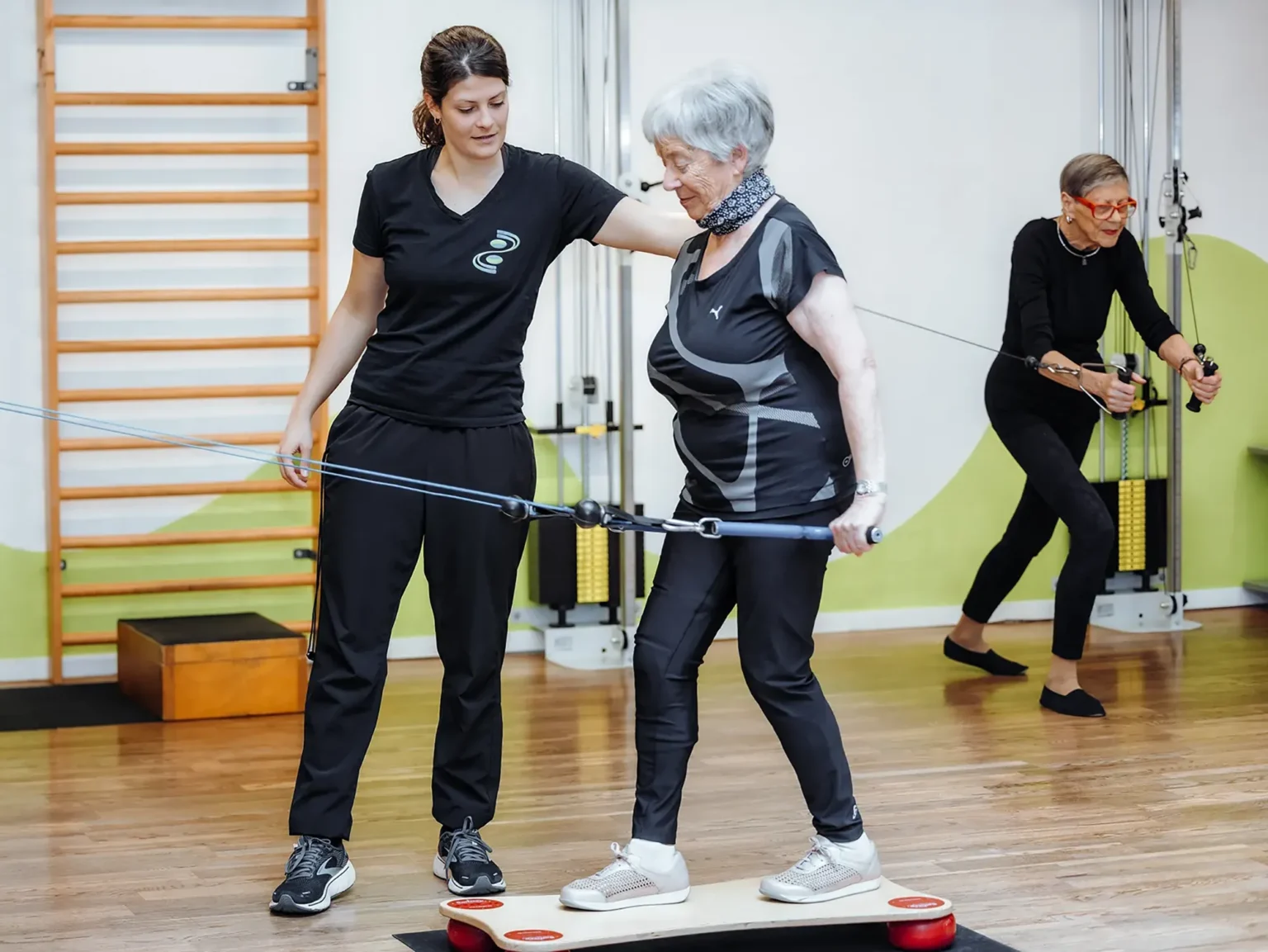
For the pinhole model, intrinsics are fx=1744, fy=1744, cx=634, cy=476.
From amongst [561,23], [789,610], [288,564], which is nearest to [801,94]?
[561,23]

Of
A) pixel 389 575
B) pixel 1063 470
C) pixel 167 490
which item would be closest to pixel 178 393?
pixel 167 490

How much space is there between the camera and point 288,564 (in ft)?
17.2

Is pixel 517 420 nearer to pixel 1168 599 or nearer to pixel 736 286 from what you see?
pixel 736 286

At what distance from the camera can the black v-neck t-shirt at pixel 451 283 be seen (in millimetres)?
2787

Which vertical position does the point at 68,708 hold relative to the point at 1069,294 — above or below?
below

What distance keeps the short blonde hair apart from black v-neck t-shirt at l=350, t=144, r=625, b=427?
1.84 metres

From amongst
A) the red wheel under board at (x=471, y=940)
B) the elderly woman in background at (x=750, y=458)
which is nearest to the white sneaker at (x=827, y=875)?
the elderly woman in background at (x=750, y=458)

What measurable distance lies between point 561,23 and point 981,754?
2.65m

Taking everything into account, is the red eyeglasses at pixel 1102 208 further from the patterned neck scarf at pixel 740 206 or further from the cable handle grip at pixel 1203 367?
the patterned neck scarf at pixel 740 206

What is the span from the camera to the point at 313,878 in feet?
9.31

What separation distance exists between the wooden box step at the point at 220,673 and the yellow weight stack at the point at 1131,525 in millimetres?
2842

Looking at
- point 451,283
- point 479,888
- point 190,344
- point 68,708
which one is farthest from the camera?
point 190,344

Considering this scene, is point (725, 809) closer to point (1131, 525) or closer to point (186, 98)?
point (186, 98)

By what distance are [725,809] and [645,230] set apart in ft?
4.17
